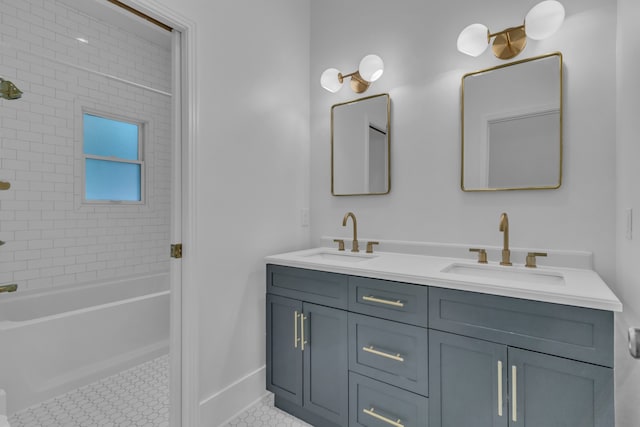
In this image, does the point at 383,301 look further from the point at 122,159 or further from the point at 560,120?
the point at 122,159

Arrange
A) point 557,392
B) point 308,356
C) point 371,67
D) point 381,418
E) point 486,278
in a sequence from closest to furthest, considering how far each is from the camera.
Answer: point 557,392
point 486,278
point 381,418
point 308,356
point 371,67

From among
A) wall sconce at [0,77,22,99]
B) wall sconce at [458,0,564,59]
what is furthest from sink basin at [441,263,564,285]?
wall sconce at [0,77,22,99]

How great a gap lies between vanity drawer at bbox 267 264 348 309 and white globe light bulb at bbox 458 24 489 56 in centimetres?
136

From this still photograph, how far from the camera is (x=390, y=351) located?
4.67 feet

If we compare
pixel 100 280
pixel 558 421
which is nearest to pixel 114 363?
pixel 100 280

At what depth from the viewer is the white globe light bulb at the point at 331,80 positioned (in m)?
2.15

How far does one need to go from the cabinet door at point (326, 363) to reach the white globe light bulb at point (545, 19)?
1.64m

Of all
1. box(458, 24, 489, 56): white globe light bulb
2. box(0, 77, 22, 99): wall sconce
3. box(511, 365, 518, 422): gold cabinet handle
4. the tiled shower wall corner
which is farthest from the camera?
the tiled shower wall corner

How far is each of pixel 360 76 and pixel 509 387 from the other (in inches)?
72.8

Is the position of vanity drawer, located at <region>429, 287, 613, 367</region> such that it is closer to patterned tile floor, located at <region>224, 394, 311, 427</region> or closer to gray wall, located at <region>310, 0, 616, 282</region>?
gray wall, located at <region>310, 0, 616, 282</region>

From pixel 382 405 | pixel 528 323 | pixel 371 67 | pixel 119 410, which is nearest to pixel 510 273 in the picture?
pixel 528 323

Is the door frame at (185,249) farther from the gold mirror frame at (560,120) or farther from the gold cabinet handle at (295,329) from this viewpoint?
the gold mirror frame at (560,120)

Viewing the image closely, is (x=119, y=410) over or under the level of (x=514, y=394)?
under

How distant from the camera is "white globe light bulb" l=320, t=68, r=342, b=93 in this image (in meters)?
2.15
